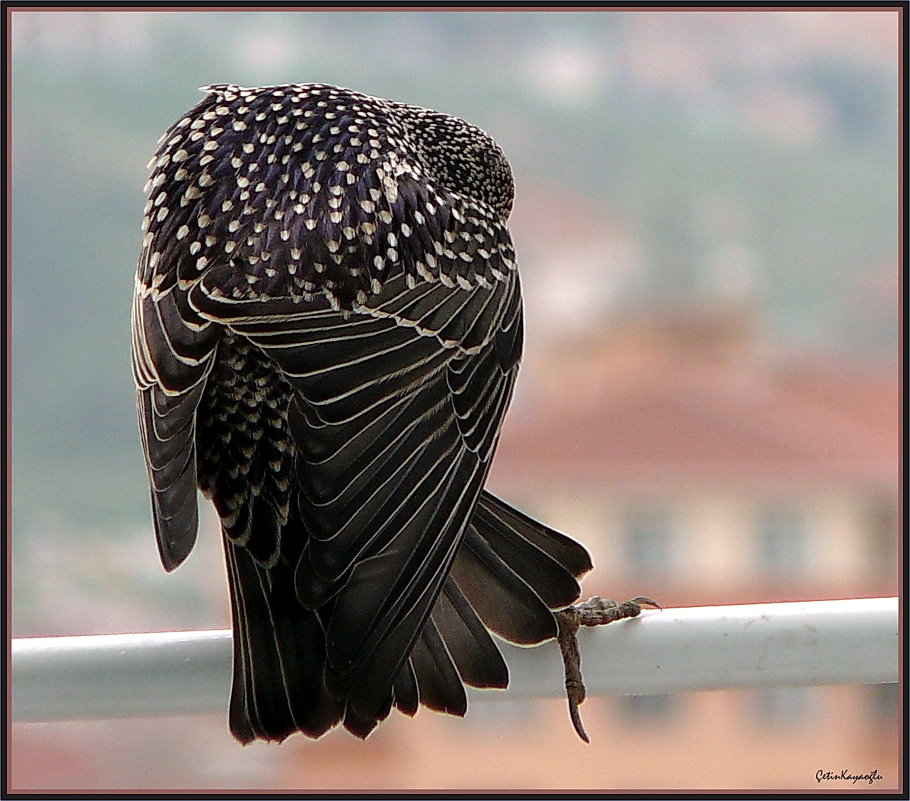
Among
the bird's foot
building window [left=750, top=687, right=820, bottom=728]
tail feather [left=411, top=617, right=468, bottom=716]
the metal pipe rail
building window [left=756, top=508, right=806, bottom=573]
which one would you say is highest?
the metal pipe rail

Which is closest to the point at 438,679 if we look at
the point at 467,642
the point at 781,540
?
the point at 467,642

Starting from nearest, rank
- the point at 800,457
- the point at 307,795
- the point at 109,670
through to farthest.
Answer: the point at 109,670 < the point at 307,795 < the point at 800,457

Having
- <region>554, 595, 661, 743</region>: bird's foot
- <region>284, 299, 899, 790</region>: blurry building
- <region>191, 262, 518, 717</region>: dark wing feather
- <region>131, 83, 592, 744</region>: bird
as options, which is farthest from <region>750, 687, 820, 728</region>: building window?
<region>191, 262, 518, 717</region>: dark wing feather

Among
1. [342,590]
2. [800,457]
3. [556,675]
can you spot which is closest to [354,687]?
[342,590]

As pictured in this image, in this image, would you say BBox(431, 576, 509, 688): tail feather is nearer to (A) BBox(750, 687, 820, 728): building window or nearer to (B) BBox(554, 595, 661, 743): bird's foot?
(B) BBox(554, 595, 661, 743): bird's foot

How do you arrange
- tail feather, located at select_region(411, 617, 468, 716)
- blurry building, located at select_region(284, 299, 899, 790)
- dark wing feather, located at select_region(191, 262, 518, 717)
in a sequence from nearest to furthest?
dark wing feather, located at select_region(191, 262, 518, 717), tail feather, located at select_region(411, 617, 468, 716), blurry building, located at select_region(284, 299, 899, 790)

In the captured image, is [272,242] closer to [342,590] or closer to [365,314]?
[365,314]
